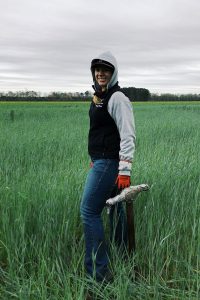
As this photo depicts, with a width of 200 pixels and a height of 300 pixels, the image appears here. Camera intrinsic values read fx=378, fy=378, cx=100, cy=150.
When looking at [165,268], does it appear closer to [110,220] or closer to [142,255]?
[142,255]

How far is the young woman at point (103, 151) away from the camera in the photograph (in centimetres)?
226

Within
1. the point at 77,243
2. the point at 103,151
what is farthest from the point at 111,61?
the point at 77,243

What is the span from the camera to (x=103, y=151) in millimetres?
2379

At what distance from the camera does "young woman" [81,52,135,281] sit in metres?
2.26

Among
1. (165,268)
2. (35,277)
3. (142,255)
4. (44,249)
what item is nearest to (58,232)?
(44,249)

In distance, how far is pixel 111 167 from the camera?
2.38 metres

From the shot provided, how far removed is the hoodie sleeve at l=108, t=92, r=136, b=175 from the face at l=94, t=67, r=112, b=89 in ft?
0.41

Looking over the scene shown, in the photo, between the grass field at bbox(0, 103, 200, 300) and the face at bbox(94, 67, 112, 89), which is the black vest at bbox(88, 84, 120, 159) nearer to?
the face at bbox(94, 67, 112, 89)

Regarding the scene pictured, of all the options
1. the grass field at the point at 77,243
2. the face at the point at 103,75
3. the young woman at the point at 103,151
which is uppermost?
the face at the point at 103,75

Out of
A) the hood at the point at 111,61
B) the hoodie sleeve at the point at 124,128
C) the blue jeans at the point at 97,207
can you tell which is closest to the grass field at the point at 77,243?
the blue jeans at the point at 97,207

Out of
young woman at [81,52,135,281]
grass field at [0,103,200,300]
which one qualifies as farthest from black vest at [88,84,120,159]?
grass field at [0,103,200,300]

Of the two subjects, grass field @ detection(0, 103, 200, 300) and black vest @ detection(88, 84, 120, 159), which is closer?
grass field @ detection(0, 103, 200, 300)

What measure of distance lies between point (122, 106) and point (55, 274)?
1.11 m

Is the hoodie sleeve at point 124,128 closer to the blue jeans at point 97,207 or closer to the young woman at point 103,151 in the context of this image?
the young woman at point 103,151
